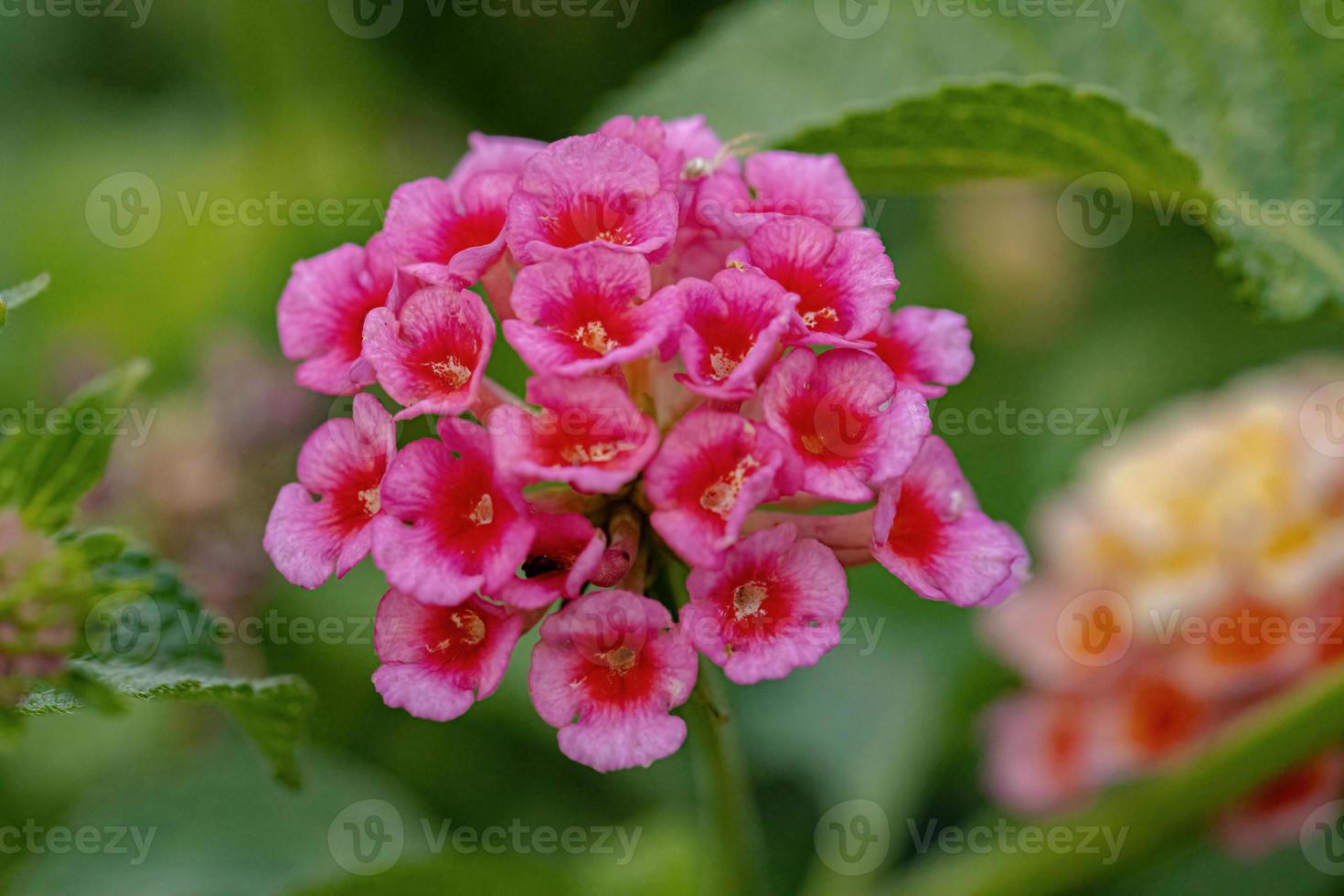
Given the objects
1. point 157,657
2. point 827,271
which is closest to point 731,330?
point 827,271

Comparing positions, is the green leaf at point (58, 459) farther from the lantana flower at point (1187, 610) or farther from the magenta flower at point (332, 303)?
the lantana flower at point (1187, 610)

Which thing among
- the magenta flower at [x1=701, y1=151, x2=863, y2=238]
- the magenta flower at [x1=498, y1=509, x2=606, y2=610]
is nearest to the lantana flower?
the magenta flower at [x1=701, y1=151, x2=863, y2=238]

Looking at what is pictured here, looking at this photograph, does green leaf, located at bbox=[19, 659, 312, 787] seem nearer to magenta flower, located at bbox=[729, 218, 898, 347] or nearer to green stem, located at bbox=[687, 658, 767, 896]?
green stem, located at bbox=[687, 658, 767, 896]

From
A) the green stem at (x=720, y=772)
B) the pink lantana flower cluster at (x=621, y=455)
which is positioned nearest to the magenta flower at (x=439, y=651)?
the pink lantana flower cluster at (x=621, y=455)

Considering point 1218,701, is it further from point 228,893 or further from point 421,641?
point 228,893

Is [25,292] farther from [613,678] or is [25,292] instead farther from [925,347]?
[925,347]

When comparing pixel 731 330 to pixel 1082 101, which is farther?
pixel 1082 101
